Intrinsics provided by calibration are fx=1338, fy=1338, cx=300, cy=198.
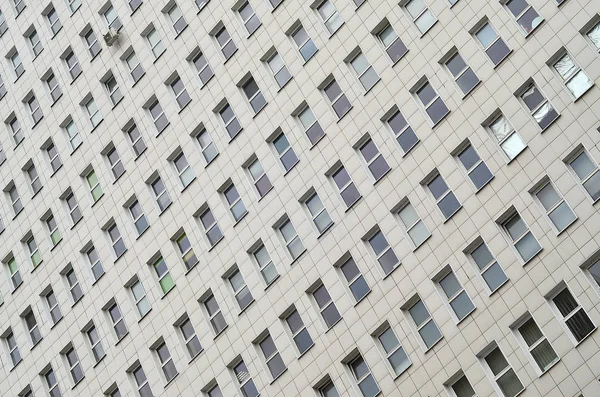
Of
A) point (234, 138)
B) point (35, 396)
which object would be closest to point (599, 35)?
point (234, 138)

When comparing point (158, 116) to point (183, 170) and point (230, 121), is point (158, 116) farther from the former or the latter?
point (230, 121)

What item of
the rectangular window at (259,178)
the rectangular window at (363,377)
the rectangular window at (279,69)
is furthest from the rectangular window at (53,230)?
the rectangular window at (363,377)

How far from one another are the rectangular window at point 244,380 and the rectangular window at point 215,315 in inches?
60.0

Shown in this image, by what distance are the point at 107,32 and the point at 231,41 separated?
6.96 m

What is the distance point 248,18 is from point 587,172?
1648cm

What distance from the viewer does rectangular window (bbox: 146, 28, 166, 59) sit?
5493 cm


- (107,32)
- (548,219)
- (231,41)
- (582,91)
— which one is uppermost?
(107,32)

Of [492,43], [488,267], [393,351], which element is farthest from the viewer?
[492,43]

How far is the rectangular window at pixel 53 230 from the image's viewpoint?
2228 inches

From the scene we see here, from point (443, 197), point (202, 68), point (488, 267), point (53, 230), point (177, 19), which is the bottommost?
point (488, 267)

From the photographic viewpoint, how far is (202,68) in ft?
174

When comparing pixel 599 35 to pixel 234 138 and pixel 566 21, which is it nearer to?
pixel 566 21

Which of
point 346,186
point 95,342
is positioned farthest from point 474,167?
point 95,342

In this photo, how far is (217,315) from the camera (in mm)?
49719
